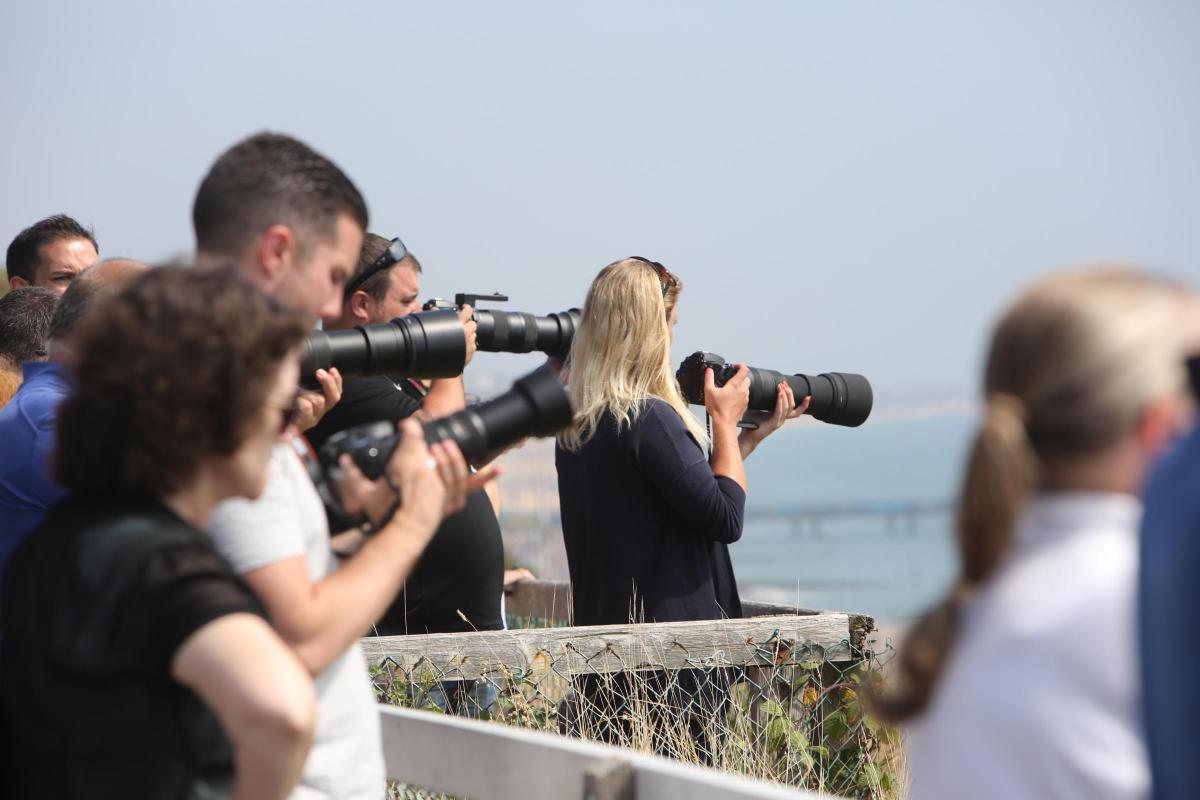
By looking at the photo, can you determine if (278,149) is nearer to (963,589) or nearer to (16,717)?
(16,717)

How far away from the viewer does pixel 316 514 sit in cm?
212

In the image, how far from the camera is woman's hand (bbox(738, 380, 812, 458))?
4617 millimetres

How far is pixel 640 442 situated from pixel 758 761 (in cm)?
97

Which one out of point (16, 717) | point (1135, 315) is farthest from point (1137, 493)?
point (16, 717)

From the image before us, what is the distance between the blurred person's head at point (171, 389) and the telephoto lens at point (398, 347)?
1.97 m

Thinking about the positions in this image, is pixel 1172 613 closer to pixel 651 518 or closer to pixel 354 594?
pixel 354 594

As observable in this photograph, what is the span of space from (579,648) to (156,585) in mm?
2398

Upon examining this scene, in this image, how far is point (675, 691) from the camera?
13.0 feet

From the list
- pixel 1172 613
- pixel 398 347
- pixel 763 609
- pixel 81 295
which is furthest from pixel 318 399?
pixel 1172 613

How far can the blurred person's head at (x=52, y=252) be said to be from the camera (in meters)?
4.90

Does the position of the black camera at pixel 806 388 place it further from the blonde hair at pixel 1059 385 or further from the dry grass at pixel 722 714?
the blonde hair at pixel 1059 385

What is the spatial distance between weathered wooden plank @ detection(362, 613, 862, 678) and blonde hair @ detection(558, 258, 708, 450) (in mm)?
570

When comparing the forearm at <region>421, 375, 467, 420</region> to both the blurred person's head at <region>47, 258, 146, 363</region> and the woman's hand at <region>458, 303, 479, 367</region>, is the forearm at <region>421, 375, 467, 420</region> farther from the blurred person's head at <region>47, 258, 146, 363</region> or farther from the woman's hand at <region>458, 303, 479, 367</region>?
the blurred person's head at <region>47, 258, 146, 363</region>

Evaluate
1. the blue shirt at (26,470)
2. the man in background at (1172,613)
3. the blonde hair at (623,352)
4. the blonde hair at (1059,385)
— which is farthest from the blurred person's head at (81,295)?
the man in background at (1172,613)
